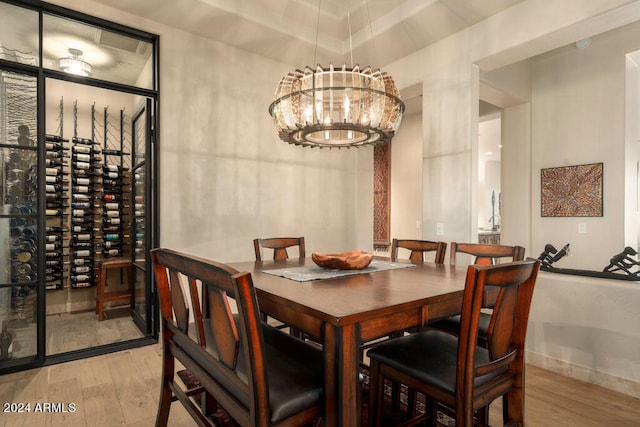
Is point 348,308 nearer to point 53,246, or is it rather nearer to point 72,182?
point 53,246

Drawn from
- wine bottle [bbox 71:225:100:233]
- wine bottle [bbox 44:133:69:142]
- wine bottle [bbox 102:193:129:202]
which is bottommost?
wine bottle [bbox 71:225:100:233]

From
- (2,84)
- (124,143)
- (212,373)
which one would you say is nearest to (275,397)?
(212,373)

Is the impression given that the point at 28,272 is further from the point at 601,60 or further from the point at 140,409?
the point at 601,60

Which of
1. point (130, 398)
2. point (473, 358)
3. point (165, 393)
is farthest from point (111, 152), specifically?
point (473, 358)

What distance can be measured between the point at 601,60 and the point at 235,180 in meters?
4.05

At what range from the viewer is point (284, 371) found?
1273 mm

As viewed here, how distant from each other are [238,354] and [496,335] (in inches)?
36.5

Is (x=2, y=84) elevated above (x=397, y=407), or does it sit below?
above

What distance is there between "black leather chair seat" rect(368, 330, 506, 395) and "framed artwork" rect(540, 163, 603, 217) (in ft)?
10.4

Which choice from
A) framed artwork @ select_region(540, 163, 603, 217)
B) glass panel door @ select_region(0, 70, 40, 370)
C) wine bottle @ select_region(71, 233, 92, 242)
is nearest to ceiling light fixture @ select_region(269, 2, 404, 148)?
glass panel door @ select_region(0, 70, 40, 370)

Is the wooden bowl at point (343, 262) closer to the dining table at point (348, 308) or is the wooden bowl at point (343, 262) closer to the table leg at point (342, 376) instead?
the dining table at point (348, 308)

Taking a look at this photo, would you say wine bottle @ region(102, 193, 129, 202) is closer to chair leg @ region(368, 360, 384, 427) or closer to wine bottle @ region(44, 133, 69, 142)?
wine bottle @ region(44, 133, 69, 142)

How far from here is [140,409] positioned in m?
2.06

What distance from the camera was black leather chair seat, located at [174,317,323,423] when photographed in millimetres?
1123
